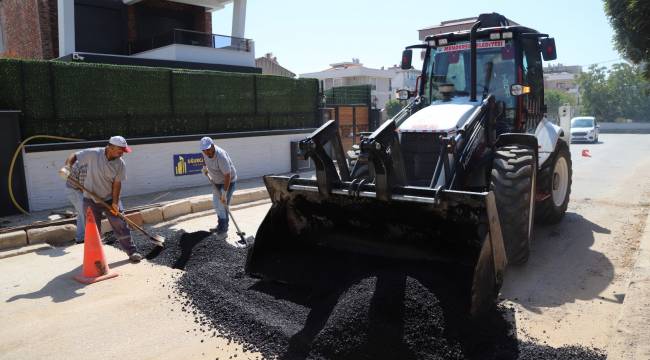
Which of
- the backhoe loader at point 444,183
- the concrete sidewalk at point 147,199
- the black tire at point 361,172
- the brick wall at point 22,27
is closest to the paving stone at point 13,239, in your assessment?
the concrete sidewalk at point 147,199

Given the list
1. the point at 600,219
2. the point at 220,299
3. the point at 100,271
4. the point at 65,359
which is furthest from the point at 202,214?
the point at 600,219

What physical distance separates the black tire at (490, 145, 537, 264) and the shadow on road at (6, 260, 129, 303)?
4422 mm

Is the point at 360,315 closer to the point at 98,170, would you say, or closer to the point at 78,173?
the point at 98,170

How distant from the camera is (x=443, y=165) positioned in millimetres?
4887

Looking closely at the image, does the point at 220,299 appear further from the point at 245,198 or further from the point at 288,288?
the point at 245,198

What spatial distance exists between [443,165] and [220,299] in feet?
8.48

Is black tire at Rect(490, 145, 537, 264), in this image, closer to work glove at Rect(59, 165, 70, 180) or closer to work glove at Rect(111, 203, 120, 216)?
work glove at Rect(111, 203, 120, 216)

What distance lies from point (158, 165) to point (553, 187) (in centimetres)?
796

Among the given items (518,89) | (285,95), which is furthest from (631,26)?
(285,95)

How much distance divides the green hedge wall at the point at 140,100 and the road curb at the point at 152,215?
238 cm

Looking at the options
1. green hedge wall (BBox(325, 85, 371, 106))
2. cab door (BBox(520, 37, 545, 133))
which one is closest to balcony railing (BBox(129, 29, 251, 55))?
green hedge wall (BBox(325, 85, 371, 106))

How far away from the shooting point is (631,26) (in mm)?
10633

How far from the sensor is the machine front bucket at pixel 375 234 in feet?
13.1

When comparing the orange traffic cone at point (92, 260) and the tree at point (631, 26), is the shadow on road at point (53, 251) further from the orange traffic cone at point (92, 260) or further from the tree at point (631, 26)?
the tree at point (631, 26)
